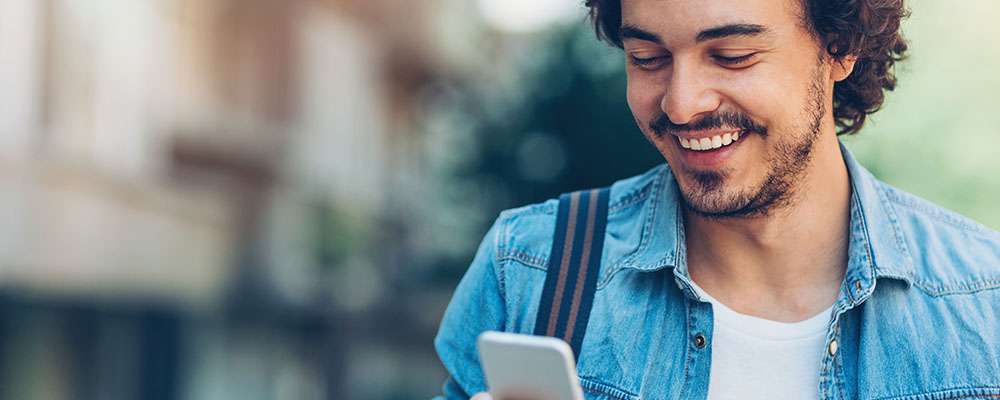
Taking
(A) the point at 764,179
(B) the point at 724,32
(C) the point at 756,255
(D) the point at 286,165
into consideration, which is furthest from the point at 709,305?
(D) the point at 286,165

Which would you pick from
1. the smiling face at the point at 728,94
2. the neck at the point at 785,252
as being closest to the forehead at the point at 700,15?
the smiling face at the point at 728,94

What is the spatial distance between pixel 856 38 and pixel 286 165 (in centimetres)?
1006

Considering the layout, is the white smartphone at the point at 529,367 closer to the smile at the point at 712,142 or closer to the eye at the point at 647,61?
the smile at the point at 712,142

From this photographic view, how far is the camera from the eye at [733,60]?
243cm

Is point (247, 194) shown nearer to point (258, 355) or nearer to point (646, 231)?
point (258, 355)

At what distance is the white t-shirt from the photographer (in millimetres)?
2389

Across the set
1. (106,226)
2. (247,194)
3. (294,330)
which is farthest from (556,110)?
(294,330)

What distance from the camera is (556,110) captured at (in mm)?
8094

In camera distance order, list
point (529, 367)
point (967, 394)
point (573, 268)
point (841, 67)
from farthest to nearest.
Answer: point (841, 67) → point (573, 268) → point (967, 394) → point (529, 367)

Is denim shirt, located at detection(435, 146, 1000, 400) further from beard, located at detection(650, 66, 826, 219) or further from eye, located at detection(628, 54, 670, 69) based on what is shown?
eye, located at detection(628, 54, 670, 69)

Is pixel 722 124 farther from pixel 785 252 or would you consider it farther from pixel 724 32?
pixel 785 252

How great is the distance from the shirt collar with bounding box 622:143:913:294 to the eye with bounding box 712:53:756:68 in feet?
1.32

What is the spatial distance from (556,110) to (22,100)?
12.2ft

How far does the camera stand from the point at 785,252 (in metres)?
2.61
